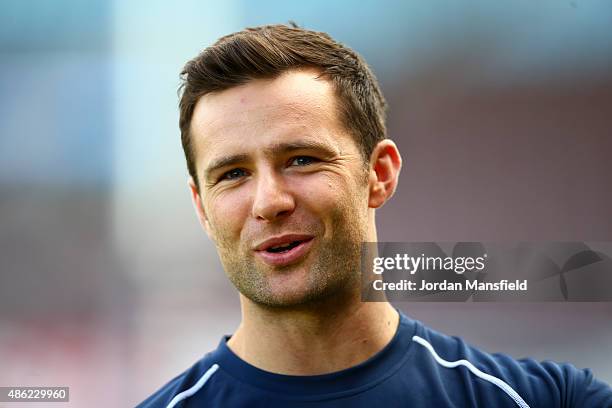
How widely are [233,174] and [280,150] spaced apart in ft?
0.39

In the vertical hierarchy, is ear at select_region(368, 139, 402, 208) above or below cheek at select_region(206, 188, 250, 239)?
above

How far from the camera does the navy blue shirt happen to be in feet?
4.97

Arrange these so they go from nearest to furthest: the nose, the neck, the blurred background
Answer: the nose
the neck
the blurred background

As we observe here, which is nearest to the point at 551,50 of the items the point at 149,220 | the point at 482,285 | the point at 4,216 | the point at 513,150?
the point at 513,150

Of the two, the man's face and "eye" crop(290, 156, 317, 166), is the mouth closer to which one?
the man's face

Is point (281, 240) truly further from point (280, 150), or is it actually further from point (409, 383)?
point (409, 383)

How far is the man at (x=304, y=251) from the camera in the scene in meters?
1.48

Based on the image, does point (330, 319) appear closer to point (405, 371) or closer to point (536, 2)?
point (405, 371)

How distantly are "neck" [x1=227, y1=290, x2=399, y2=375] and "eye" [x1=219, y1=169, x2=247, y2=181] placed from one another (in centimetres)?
26

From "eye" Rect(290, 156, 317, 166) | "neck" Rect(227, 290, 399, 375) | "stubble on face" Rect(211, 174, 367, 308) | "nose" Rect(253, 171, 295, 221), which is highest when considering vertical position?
"eye" Rect(290, 156, 317, 166)

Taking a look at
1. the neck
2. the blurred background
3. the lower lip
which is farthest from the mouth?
the blurred background

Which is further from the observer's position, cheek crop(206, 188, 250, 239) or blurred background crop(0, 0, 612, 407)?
blurred background crop(0, 0, 612, 407)

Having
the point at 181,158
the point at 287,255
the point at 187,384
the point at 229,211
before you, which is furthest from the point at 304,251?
the point at 181,158

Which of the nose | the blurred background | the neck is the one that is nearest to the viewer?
the nose
